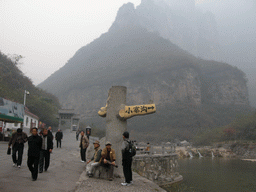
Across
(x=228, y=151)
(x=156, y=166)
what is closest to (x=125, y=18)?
(x=228, y=151)

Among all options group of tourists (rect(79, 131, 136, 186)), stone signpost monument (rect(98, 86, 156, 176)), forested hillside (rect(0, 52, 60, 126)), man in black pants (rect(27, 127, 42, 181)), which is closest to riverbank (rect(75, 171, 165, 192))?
group of tourists (rect(79, 131, 136, 186))

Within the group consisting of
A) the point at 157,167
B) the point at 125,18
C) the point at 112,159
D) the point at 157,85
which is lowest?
the point at 157,167

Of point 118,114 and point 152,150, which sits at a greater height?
point 118,114

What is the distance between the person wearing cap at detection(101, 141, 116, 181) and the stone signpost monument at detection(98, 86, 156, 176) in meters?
0.45

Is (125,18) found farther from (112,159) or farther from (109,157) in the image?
(112,159)

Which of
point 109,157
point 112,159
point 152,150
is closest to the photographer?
point 112,159

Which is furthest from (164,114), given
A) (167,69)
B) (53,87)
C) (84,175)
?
(84,175)

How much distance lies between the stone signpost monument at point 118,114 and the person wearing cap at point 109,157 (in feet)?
1.47

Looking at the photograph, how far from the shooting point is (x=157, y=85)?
100812mm

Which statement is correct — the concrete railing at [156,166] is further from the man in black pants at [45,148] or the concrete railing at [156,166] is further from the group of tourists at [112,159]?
the man in black pants at [45,148]

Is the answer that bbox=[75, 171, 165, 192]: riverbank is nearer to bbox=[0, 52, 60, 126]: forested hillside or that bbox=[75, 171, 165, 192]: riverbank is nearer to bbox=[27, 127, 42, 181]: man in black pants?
bbox=[27, 127, 42, 181]: man in black pants

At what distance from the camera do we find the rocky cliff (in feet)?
282

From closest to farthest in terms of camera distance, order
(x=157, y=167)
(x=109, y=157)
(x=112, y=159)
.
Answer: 1. (x=112, y=159)
2. (x=109, y=157)
3. (x=157, y=167)

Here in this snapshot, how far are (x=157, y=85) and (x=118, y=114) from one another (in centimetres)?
9505
